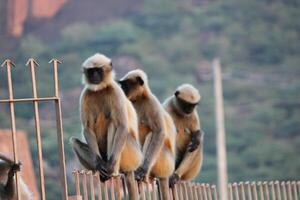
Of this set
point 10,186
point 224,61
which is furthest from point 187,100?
point 224,61

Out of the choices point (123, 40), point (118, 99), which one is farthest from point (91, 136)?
point (123, 40)

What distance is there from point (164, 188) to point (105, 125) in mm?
731

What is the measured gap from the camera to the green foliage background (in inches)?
1702

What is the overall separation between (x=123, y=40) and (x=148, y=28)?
12.8ft

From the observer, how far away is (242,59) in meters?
55.0

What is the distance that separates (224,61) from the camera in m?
53.3

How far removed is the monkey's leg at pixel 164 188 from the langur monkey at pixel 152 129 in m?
0.01

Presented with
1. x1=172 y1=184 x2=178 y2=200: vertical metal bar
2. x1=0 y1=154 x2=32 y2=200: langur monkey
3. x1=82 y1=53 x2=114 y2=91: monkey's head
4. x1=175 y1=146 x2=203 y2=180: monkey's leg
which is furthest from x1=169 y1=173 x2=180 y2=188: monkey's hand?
x1=0 y1=154 x2=32 y2=200: langur monkey

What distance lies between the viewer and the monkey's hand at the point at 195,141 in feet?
38.3

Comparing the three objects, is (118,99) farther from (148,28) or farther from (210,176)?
(148,28)

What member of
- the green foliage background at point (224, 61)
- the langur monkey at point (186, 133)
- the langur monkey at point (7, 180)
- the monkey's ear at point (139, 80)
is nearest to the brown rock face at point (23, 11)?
the green foliage background at point (224, 61)

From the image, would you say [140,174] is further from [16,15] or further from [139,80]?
[16,15]

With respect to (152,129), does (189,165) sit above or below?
below

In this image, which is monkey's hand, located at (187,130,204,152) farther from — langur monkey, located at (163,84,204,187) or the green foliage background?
the green foliage background
